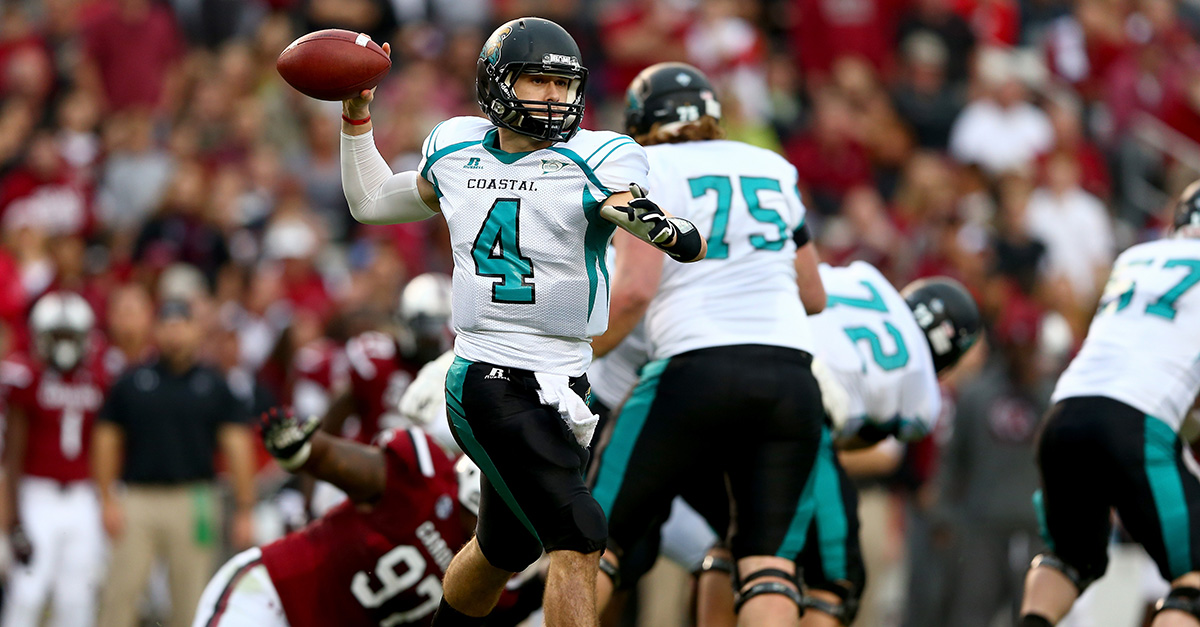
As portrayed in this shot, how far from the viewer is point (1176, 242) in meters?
6.07

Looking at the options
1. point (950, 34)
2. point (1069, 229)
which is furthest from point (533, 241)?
point (950, 34)

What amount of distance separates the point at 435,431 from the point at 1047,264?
728 centimetres

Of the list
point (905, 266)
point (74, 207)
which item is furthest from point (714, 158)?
point (74, 207)

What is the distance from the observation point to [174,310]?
9758mm

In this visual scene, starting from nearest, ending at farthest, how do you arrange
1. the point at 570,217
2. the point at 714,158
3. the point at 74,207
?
the point at 570,217, the point at 714,158, the point at 74,207

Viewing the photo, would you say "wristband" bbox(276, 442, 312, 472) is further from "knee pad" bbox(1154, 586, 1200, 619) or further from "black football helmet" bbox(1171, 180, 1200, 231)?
"black football helmet" bbox(1171, 180, 1200, 231)

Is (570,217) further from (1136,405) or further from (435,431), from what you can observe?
(1136,405)

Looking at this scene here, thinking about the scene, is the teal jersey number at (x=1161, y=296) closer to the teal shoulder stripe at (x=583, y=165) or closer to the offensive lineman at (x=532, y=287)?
the offensive lineman at (x=532, y=287)

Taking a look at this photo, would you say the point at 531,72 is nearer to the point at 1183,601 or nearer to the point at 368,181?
the point at 368,181

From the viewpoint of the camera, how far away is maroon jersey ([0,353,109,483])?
960 centimetres

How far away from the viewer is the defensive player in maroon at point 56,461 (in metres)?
9.38

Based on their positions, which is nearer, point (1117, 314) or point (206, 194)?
point (1117, 314)

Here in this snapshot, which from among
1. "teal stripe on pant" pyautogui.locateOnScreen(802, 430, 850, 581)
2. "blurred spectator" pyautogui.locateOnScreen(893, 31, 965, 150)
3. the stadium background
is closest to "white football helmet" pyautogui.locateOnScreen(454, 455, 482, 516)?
"teal stripe on pant" pyautogui.locateOnScreen(802, 430, 850, 581)

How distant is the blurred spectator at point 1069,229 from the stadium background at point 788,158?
0.02 meters
